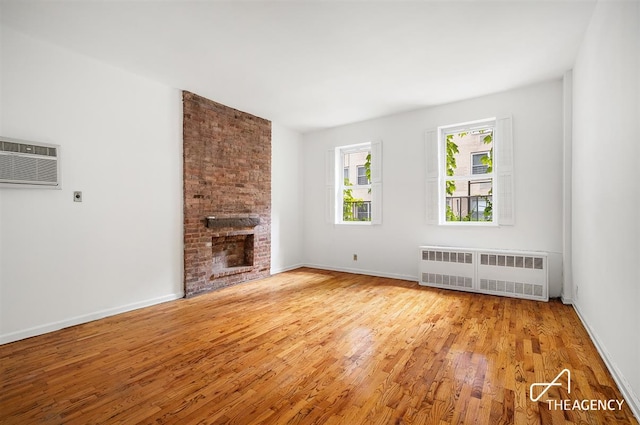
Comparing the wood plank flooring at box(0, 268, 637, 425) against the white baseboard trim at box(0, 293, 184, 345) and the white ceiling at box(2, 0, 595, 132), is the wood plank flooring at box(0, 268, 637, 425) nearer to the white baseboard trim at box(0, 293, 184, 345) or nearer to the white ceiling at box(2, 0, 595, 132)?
the white baseboard trim at box(0, 293, 184, 345)

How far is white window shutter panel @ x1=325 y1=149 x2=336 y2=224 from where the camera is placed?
6.07 meters

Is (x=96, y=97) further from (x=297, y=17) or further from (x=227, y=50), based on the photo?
(x=297, y=17)

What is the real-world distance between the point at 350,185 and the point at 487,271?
2.86 m

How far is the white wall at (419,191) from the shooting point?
13.3 ft

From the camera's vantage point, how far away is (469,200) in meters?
4.73

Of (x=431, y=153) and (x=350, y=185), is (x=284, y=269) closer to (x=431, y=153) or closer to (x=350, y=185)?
(x=350, y=185)

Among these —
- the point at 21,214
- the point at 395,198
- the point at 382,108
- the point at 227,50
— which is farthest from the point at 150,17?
the point at 395,198

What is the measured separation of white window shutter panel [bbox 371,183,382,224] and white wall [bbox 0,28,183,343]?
3200 mm

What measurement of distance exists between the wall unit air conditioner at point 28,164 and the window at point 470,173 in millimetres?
4797

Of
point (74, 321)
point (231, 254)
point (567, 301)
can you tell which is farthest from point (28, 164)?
point (567, 301)

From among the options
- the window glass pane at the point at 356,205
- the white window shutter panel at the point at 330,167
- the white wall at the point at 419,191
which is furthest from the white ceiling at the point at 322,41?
the window glass pane at the point at 356,205

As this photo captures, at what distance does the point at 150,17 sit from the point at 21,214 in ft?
7.13

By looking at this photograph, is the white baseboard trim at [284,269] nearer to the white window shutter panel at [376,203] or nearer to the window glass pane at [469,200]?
the white window shutter panel at [376,203]

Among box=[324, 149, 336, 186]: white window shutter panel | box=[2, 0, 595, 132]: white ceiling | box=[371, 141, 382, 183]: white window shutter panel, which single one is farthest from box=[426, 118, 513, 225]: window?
box=[324, 149, 336, 186]: white window shutter panel
